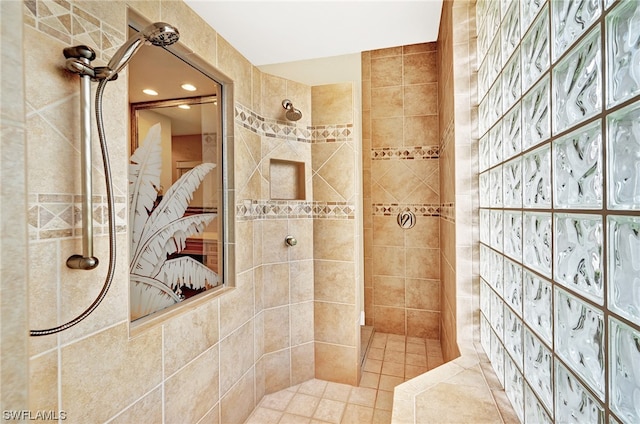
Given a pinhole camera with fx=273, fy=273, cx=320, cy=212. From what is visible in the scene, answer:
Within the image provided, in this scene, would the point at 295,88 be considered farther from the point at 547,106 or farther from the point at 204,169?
the point at 547,106

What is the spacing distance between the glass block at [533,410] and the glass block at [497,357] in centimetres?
22

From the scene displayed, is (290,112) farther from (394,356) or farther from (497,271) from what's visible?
(394,356)

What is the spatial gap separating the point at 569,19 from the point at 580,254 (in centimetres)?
46

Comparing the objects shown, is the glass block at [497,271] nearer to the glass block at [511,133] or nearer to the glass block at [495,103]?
the glass block at [511,133]

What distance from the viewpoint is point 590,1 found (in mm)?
473

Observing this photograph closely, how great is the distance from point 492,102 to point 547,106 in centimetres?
52

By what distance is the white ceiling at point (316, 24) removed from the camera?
1.43 m

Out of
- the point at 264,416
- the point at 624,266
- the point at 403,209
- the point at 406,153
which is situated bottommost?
the point at 264,416

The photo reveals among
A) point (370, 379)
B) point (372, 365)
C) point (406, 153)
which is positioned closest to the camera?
point (370, 379)

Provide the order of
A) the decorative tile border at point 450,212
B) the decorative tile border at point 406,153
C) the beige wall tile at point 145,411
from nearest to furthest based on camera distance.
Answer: the beige wall tile at point 145,411 < the decorative tile border at point 450,212 < the decorative tile border at point 406,153

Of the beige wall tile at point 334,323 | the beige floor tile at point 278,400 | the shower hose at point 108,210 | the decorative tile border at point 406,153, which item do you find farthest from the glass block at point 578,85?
the beige floor tile at point 278,400

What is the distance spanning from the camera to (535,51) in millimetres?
685

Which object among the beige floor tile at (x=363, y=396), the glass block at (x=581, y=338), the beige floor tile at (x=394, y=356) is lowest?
the beige floor tile at (x=363, y=396)

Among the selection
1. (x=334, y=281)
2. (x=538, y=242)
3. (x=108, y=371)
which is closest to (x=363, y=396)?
(x=334, y=281)
